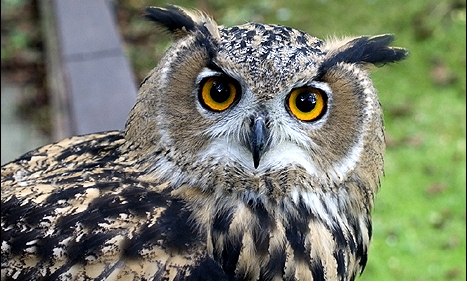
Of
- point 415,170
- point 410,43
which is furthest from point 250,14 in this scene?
point 415,170

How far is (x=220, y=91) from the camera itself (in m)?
1.56

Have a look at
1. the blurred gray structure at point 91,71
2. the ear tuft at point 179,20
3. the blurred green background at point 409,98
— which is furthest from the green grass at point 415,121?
the ear tuft at point 179,20

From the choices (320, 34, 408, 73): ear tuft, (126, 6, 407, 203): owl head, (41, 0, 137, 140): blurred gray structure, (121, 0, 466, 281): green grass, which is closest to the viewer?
(126, 6, 407, 203): owl head

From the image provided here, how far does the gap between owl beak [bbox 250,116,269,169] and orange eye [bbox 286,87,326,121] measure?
3.7 inches

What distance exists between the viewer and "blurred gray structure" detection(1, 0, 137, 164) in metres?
2.54

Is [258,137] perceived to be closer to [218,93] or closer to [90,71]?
[218,93]

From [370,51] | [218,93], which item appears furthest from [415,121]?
[218,93]

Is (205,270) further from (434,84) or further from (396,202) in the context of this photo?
(434,84)

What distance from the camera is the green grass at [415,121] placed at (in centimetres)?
396

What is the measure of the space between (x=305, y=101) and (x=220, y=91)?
0.22 meters

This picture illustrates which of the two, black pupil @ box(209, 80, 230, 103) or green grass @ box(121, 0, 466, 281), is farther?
green grass @ box(121, 0, 466, 281)

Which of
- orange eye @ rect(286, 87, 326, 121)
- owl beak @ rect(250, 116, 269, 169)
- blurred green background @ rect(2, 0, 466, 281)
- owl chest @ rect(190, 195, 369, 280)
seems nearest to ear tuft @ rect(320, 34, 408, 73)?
orange eye @ rect(286, 87, 326, 121)

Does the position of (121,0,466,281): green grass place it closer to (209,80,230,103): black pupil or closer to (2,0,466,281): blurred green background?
(2,0,466,281): blurred green background

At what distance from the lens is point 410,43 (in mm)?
5523
